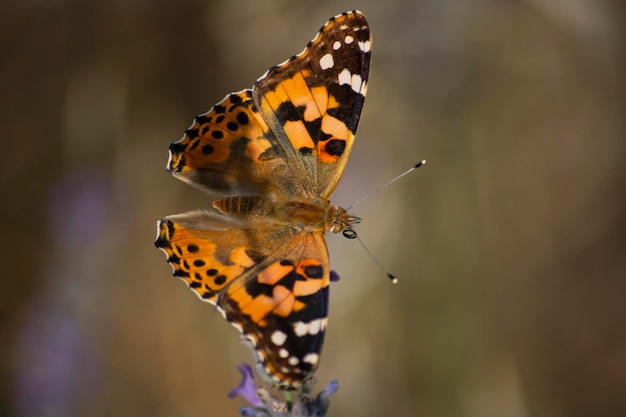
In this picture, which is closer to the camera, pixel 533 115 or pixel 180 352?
pixel 180 352

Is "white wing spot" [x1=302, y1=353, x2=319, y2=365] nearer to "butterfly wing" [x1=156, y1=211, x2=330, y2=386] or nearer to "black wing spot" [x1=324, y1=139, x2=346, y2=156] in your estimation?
"butterfly wing" [x1=156, y1=211, x2=330, y2=386]

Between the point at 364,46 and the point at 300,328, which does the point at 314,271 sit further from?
the point at 364,46

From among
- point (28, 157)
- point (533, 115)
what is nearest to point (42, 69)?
point (28, 157)

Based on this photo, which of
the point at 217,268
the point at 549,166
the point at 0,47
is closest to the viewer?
the point at 217,268

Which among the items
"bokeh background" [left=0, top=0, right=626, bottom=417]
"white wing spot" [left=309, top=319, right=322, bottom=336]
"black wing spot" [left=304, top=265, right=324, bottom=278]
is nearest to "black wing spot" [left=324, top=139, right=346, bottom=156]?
"black wing spot" [left=304, top=265, right=324, bottom=278]

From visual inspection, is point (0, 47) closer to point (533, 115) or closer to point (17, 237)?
point (17, 237)

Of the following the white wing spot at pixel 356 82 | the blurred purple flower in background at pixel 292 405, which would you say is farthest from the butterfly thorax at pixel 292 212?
the blurred purple flower in background at pixel 292 405

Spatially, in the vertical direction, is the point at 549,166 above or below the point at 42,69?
below
